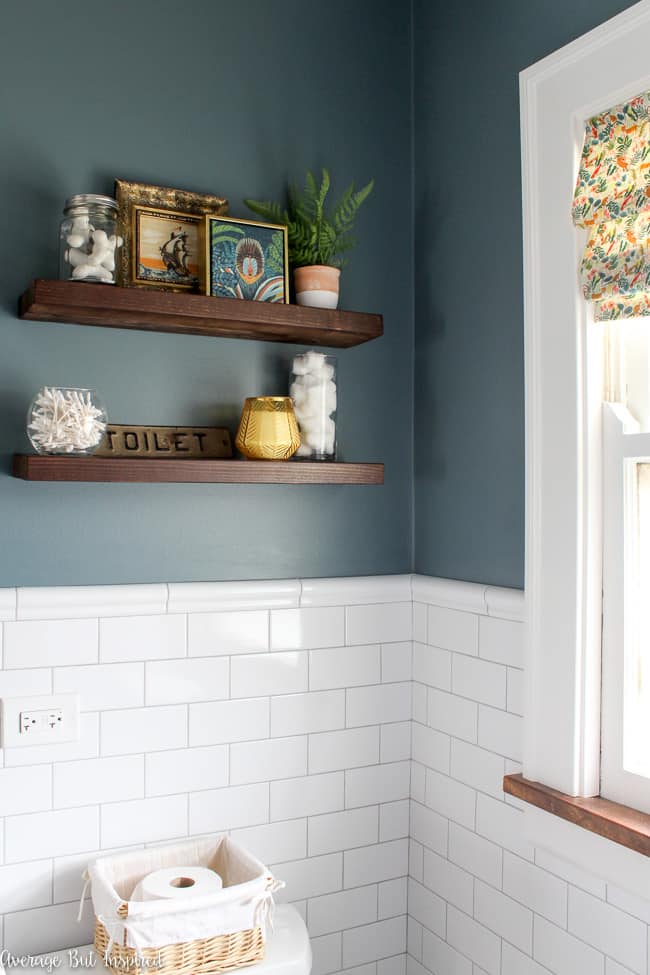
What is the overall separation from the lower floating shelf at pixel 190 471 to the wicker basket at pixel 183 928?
2.42ft

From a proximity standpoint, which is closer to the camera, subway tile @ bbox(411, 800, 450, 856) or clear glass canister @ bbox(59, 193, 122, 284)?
clear glass canister @ bbox(59, 193, 122, 284)

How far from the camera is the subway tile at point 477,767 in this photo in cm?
180

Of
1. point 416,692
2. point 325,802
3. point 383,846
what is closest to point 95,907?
point 325,802

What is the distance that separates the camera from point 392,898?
2055mm

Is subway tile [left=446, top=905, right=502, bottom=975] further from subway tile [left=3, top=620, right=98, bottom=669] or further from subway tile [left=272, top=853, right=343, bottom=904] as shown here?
subway tile [left=3, top=620, right=98, bottom=669]

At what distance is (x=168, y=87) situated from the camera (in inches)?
72.5

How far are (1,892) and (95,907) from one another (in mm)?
204

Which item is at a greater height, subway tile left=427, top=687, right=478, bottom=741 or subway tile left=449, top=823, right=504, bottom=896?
subway tile left=427, top=687, right=478, bottom=741

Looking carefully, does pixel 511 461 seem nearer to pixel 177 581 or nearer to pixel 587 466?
pixel 587 466

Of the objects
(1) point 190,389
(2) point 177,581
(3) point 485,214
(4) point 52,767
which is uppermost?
(3) point 485,214

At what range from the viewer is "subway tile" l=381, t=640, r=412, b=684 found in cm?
206

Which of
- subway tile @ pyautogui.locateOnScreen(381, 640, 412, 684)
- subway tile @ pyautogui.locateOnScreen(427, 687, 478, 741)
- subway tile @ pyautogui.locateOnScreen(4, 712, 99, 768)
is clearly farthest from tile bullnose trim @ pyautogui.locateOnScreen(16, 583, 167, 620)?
subway tile @ pyautogui.locateOnScreen(427, 687, 478, 741)

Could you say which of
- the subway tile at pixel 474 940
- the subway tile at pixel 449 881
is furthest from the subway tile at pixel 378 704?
the subway tile at pixel 474 940

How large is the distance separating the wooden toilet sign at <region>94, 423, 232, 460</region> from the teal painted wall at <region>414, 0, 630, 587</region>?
1.67 feet
